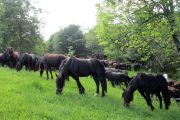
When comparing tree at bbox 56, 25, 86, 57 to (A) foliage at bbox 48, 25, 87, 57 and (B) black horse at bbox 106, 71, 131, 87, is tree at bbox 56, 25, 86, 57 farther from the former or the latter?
(B) black horse at bbox 106, 71, 131, 87

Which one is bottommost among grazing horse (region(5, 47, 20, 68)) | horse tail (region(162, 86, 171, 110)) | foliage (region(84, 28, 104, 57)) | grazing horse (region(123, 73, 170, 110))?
horse tail (region(162, 86, 171, 110))

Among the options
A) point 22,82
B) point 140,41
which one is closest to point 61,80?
point 22,82

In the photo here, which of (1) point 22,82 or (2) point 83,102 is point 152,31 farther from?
(1) point 22,82

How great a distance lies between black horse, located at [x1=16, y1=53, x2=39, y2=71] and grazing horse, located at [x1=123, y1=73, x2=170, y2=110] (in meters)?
12.0

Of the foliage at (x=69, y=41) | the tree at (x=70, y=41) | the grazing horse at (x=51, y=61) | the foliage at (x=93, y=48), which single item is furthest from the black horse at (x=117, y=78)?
the foliage at (x=93, y=48)

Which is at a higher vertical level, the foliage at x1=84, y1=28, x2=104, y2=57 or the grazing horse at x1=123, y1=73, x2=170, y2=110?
the foliage at x1=84, y1=28, x2=104, y2=57

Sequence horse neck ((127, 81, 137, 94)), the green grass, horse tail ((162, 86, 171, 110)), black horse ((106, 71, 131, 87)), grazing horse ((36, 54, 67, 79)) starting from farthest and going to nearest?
black horse ((106, 71, 131, 87)) → grazing horse ((36, 54, 67, 79)) → horse tail ((162, 86, 171, 110)) → horse neck ((127, 81, 137, 94)) → the green grass

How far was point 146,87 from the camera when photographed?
652 inches

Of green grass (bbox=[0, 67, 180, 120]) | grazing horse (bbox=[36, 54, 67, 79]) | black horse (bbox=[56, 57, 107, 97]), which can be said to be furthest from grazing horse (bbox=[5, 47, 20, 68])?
black horse (bbox=[56, 57, 107, 97])

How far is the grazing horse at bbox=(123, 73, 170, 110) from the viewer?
15.6 meters

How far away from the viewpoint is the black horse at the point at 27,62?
26.1 meters

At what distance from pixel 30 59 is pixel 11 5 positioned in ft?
70.0

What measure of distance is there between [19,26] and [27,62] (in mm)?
20695

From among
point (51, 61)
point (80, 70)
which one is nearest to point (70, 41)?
point (51, 61)
